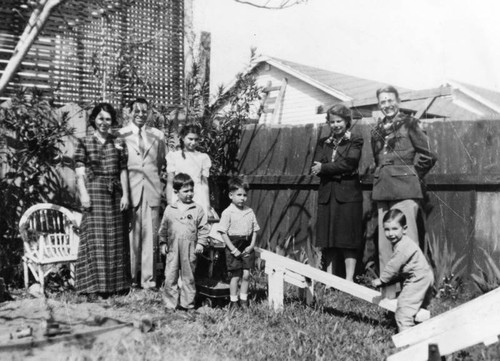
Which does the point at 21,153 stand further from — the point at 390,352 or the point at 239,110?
the point at 390,352

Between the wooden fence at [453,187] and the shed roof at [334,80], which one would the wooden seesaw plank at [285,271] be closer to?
the wooden fence at [453,187]

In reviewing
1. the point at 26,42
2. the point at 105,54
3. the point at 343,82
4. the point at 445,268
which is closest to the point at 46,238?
the point at 105,54

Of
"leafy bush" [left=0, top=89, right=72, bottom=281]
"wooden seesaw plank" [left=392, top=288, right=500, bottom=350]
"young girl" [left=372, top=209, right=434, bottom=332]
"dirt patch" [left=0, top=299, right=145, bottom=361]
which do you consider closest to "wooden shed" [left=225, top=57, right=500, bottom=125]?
"leafy bush" [left=0, top=89, right=72, bottom=281]

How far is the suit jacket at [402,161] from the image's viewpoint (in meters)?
5.29

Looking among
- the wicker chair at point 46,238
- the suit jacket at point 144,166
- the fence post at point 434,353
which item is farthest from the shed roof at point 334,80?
the fence post at point 434,353

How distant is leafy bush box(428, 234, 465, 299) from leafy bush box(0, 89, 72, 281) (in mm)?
4240

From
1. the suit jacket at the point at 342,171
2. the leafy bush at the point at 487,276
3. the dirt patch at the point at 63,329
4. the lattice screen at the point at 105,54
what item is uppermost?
the lattice screen at the point at 105,54

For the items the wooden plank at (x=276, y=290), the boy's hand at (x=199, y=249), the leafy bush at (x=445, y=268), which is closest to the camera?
the wooden plank at (x=276, y=290)

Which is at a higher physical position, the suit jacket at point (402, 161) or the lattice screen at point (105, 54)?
the lattice screen at point (105, 54)

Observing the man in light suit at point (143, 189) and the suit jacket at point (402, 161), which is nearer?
the suit jacket at point (402, 161)

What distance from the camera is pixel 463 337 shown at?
3061 millimetres

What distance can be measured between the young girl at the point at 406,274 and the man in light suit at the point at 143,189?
266cm

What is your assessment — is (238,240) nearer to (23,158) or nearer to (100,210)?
(100,210)

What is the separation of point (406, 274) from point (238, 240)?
5.25ft
